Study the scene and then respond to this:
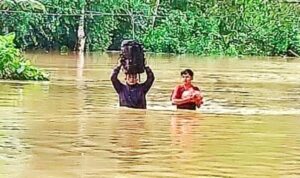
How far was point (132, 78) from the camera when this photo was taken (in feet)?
41.5

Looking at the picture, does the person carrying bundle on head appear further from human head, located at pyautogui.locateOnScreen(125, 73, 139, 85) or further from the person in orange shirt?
the person in orange shirt

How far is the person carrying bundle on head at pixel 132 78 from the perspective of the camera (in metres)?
12.6

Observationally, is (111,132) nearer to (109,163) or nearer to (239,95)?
(109,163)

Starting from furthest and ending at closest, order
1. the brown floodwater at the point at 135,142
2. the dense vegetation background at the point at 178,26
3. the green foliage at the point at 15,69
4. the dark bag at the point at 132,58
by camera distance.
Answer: the dense vegetation background at the point at 178,26, the green foliage at the point at 15,69, the dark bag at the point at 132,58, the brown floodwater at the point at 135,142

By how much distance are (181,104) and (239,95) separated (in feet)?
27.4

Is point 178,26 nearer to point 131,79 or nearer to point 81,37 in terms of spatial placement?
point 81,37

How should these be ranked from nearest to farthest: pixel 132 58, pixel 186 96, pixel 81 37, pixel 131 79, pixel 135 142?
pixel 135 142, pixel 131 79, pixel 132 58, pixel 186 96, pixel 81 37

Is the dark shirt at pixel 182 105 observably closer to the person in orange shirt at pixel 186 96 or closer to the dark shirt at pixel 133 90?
the person in orange shirt at pixel 186 96

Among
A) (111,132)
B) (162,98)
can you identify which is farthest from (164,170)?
(162,98)

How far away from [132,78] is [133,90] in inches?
7.4

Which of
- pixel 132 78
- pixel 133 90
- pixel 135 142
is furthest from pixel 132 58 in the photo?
pixel 135 142

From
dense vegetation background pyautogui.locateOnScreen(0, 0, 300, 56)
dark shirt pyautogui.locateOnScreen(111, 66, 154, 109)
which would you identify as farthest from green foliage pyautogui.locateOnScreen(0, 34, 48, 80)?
dense vegetation background pyautogui.locateOnScreen(0, 0, 300, 56)

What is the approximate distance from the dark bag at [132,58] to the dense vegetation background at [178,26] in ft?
144

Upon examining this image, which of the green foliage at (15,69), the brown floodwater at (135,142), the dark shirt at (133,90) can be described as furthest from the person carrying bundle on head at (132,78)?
the green foliage at (15,69)
